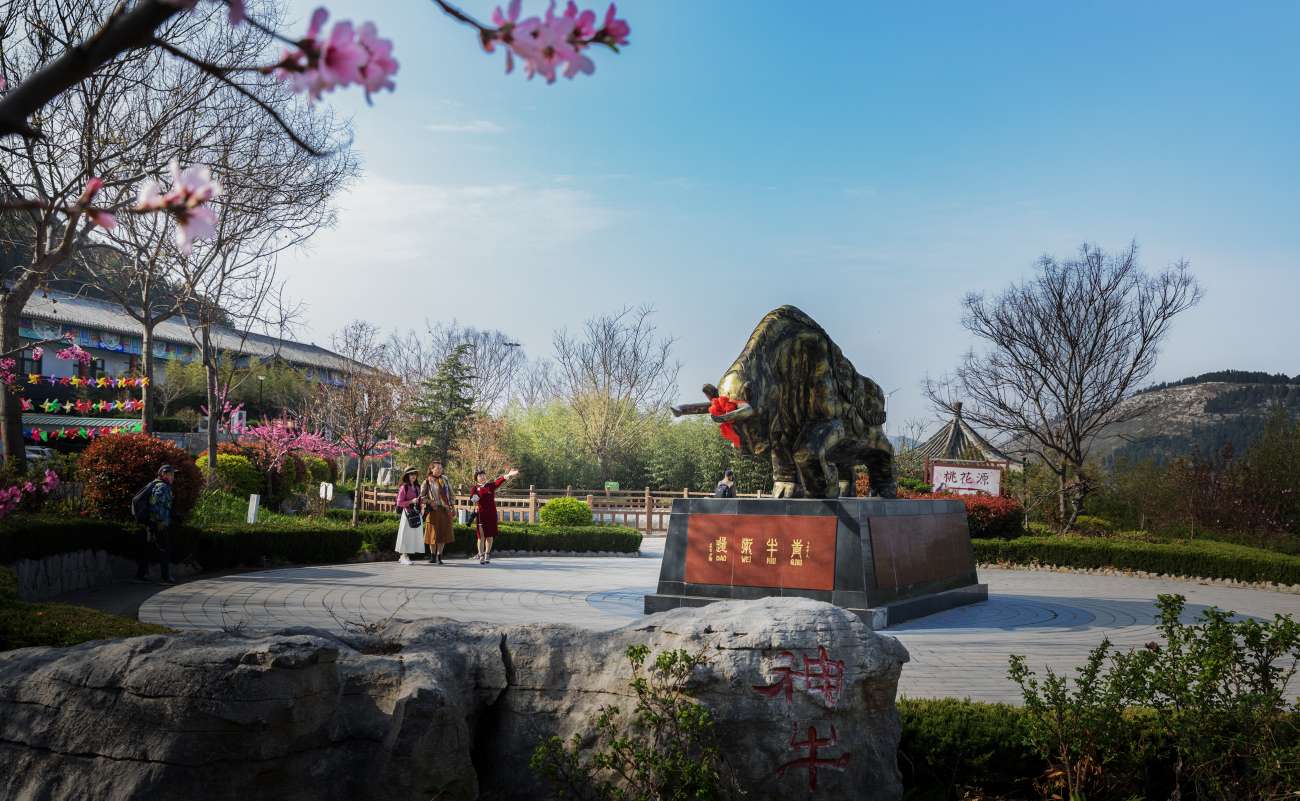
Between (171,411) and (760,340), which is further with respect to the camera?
(171,411)

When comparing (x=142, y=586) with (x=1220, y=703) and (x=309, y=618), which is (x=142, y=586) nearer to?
(x=309, y=618)

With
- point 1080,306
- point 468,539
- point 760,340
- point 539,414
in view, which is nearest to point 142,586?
point 468,539

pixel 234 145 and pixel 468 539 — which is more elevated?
pixel 234 145

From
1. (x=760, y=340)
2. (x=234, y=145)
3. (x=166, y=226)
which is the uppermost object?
(x=234, y=145)

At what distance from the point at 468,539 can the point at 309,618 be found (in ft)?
26.5

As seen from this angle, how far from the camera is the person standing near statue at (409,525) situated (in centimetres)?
1476

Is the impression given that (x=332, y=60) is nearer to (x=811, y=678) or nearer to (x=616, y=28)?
(x=616, y=28)

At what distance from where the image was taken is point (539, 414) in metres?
42.8

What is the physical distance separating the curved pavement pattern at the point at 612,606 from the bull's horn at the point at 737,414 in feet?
7.03

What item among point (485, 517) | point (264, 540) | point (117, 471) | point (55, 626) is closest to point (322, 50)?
point (55, 626)

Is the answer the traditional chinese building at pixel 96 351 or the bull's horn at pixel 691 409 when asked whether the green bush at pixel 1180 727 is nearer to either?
the bull's horn at pixel 691 409

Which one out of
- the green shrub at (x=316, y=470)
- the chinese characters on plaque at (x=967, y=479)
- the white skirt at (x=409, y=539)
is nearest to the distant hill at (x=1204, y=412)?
the chinese characters on plaque at (x=967, y=479)

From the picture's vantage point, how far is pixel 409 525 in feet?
49.1

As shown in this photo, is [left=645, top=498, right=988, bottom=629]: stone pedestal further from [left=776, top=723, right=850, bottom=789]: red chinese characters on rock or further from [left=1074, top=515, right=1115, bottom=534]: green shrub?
[left=1074, top=515, right=1115, bottom=534]: green shrub
